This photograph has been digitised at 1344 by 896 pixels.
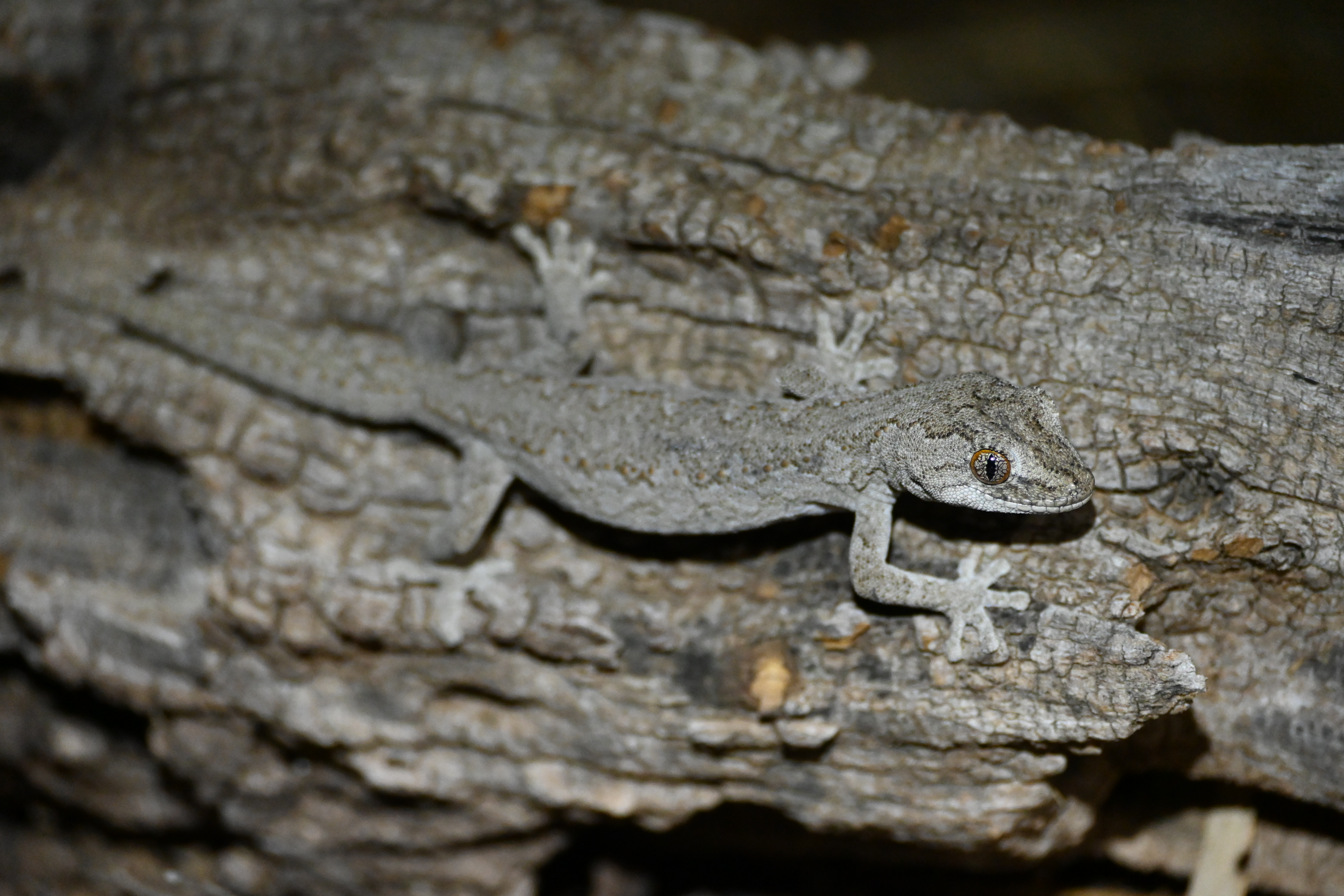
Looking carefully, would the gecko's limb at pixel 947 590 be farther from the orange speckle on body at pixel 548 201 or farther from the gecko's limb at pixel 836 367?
the orange speckle on body at pixel 548 201

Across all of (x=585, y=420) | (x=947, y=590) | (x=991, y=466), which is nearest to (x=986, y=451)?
(x=991, y=466)

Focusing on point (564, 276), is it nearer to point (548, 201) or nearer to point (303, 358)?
point (548, 201)

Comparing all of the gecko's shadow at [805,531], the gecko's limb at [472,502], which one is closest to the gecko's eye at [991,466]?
the gecko's shadow at [805,531]

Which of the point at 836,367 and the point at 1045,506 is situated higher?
the point at 836,367

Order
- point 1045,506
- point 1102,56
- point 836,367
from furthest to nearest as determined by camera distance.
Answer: point 1102,56 < point 836,367 < point 1045,506

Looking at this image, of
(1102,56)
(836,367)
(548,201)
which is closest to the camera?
(836,367)

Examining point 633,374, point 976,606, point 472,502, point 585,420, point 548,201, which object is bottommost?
point 472,502

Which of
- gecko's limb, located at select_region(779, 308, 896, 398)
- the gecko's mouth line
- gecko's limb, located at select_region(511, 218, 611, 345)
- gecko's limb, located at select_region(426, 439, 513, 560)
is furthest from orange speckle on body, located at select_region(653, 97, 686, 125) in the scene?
the gecko's mouth line
